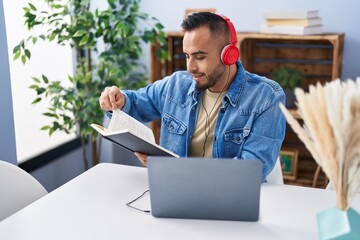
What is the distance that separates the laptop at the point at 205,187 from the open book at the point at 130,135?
178mm

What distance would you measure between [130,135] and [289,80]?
158 cm

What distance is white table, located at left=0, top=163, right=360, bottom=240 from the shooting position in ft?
3.51

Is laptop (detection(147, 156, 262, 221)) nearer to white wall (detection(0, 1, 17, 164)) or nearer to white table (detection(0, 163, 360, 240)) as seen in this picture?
white table (detection(0, 163, 360, 240))

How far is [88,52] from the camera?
2541 millimetres

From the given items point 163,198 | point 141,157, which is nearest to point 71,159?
point 141,157

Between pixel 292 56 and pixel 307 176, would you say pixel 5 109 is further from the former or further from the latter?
pixel 307 176

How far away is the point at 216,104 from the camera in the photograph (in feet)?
5.50

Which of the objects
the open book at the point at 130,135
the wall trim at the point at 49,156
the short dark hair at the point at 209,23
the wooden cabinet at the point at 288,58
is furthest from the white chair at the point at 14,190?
the wooden cabinet at the point at 288,58

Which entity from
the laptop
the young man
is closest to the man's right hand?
the young man

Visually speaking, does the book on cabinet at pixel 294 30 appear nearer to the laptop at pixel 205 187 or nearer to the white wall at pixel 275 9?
the white wall at pixel 275 9

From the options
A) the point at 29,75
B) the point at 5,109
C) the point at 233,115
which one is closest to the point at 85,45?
the point at 29,75

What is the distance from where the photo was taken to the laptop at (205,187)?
3.35 ft

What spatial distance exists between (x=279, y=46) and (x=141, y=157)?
1.67 metres

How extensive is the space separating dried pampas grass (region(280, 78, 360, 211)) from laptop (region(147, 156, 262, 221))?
0.64 ft
